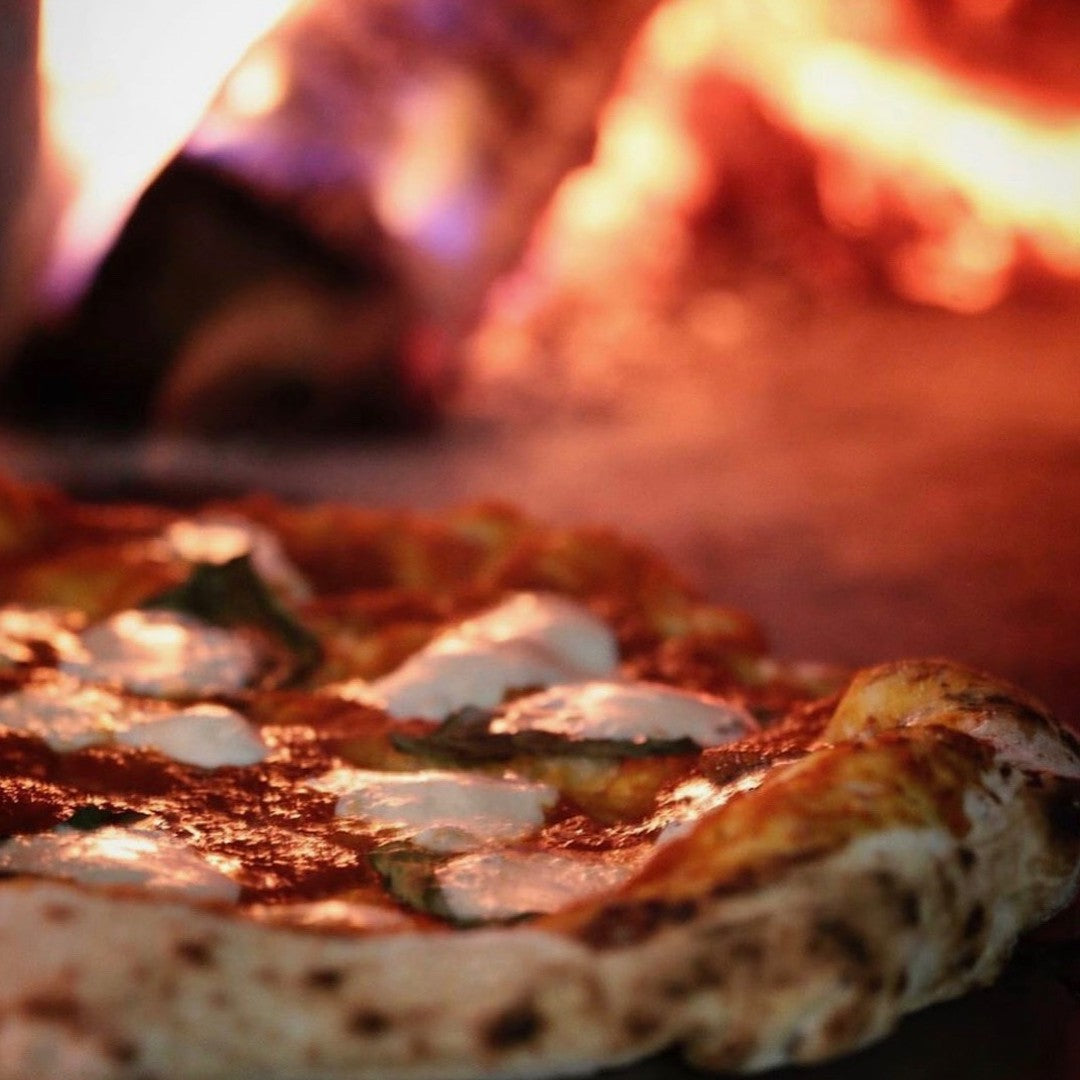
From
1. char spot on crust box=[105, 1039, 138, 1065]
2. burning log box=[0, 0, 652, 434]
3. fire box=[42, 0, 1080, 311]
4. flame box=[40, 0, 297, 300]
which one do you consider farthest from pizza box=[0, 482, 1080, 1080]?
burning log box=[0, 0, 652, 434]

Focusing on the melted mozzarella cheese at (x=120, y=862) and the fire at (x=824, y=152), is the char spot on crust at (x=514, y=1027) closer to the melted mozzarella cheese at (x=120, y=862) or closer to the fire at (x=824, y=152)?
the melted mozzarella cheese at (x=120, y=862)

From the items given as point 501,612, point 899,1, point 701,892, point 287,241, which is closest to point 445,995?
point 701,892

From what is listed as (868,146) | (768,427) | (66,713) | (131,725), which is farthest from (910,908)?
(868,146)

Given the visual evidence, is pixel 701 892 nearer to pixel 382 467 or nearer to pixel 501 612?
pixel 501 612

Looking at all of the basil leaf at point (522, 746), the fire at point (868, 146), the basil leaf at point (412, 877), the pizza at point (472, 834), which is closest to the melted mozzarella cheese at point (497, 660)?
the pizza at point (472, 834)

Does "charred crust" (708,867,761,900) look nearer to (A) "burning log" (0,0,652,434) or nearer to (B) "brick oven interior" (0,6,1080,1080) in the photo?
(B) "brick oven interior" (0,6,1080,1080)
